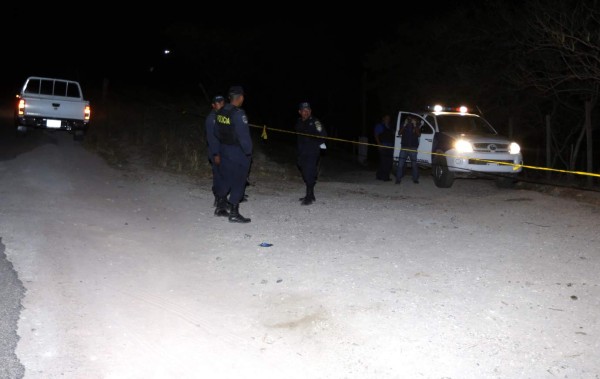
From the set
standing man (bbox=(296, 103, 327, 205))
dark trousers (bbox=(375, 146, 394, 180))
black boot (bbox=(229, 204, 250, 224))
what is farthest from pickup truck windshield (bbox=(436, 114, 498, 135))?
black boot (bbox=(229, 204, 250, 224))

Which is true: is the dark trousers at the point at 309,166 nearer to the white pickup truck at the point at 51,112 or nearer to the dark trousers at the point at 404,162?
the dark trousers at the point at 404,162

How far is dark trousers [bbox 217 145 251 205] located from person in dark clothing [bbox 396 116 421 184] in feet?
19.8

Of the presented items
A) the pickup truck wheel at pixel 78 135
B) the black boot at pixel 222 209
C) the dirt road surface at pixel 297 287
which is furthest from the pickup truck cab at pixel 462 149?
the pickup truck wheel at pixel 78 135

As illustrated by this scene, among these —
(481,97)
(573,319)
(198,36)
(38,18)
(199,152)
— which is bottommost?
(573,319)

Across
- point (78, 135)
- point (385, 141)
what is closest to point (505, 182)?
point (385, 141)

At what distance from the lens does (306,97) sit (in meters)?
43.0

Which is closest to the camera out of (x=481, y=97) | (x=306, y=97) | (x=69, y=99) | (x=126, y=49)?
(x=69, y=99)

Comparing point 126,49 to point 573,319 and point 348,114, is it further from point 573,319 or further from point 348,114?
point 573,319

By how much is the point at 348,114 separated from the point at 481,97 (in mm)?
24866

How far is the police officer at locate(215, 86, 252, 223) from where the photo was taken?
28.3 feet

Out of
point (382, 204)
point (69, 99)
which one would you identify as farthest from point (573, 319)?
point (69, 99)

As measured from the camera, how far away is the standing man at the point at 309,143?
10.5 meters

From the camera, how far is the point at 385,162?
1531 cm

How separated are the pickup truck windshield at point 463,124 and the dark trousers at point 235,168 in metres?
6.60
